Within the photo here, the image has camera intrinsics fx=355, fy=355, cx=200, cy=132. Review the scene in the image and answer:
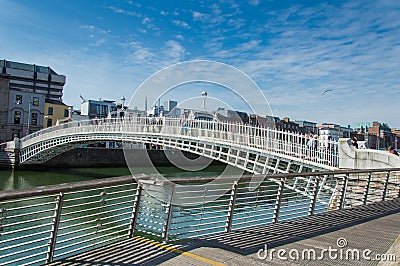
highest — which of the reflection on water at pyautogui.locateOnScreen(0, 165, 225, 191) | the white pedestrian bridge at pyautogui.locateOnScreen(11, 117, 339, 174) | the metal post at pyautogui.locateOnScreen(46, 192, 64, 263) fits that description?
the white pedestrian bridge at pyautogui.locateOnScreen(11, 117, 339, 174)

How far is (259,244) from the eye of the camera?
4582 millimetres

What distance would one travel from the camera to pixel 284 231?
5355 millimetres

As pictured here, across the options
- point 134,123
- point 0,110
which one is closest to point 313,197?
point 134,123

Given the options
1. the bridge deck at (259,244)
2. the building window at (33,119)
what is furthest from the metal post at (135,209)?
the building window at (33,119)

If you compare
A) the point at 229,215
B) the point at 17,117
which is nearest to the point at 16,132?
the point at 17,117

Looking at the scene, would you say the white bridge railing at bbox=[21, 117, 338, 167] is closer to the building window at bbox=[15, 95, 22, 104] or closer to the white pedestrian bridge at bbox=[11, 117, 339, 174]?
the white pedestrian bridge at bbox=[11, 117, 339, 174]

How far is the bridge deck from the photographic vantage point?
12.8 feet

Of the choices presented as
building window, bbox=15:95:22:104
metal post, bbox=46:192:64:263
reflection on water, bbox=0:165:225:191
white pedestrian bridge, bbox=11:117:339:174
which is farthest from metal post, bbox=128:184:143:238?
building window, bbox=15:95:22:104

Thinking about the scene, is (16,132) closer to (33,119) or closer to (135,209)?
(33,119)

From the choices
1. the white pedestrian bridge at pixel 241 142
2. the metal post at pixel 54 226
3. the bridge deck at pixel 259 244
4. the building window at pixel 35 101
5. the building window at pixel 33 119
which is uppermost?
the building window at pixel 35 101

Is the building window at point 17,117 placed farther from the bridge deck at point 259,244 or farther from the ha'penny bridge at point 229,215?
the bridge deck at point 259,244

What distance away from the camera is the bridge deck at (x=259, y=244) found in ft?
12.8

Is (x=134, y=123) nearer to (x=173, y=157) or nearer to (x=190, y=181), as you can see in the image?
(x=190, y=181)

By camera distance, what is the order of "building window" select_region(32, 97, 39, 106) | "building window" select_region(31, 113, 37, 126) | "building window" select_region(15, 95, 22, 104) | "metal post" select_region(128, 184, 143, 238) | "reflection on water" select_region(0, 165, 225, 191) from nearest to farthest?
1. "metal post" select_region(128, 184, 143, 238)
2. "reflection on water" select_region(0, 165, 225, 191)
3. "building window" select_region(15, 95, 22, 104)
4. "building window" select_region(31, 113, 37, 126)
5. "building window" select_region(32, 97, 39, 106)
